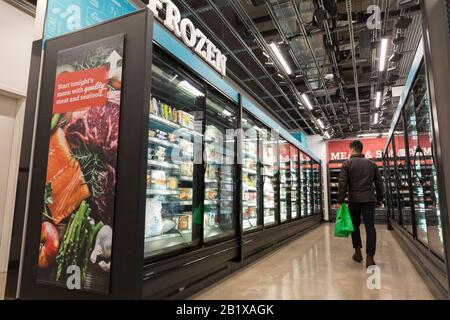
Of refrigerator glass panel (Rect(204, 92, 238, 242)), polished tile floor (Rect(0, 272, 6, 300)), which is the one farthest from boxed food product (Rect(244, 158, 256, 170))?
polished tile floor (Rect(0, 272, 6, 300))

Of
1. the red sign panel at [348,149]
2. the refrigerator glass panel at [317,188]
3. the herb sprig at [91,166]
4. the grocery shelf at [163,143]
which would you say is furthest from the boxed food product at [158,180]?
the red sign panel at [348,149]

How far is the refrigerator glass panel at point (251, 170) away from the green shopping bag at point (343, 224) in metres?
1.29

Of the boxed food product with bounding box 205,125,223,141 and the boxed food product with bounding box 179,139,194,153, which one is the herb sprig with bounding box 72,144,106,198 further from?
the boxed food product with bounding box 205,125,223,141

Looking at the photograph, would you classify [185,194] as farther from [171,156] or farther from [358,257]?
[358,257]

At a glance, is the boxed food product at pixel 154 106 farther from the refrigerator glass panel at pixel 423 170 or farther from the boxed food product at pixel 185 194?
the refrigerator glass panel at pixel 423 170

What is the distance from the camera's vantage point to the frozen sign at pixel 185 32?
3.78m

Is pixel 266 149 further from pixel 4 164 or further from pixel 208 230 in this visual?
pixel 4 164

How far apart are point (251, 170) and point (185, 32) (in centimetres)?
237

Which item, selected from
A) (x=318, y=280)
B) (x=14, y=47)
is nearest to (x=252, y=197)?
(x=318, y=280)

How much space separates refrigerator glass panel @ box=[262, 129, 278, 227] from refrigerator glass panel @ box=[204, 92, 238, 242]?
5.29 ft

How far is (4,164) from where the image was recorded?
A: 4184 mm

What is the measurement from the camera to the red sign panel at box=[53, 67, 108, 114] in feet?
8.07

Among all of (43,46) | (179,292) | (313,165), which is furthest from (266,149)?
(313,165)
